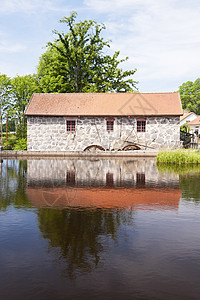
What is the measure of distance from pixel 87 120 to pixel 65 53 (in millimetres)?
14609

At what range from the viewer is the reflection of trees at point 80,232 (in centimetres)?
475

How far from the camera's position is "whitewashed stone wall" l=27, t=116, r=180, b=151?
29328 mm

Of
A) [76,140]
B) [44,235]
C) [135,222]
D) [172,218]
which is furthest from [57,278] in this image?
[76,140]

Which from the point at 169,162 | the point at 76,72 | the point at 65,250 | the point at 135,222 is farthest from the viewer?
the point at 76,72

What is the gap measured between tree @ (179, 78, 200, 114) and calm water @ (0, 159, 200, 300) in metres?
79.9

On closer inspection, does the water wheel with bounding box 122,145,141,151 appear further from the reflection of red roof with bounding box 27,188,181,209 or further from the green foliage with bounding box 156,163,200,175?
the reflection of red roof with bounding box 27,188,181,209

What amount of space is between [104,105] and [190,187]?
19875 millimetres

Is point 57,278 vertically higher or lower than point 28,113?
lower

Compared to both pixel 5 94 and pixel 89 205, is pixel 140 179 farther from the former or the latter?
pixel 5 94

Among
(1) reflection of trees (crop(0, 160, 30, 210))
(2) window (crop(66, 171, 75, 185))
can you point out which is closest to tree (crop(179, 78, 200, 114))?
(2) window (crop(66, 171, 75, 185))

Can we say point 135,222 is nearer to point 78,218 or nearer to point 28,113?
point 78,218

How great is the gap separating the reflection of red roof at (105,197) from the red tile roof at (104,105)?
19.1 metres

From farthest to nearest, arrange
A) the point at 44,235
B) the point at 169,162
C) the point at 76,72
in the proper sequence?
the point at 76,72 < the point at 169,162 < the point at 44,235

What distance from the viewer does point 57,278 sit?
13.7ft
